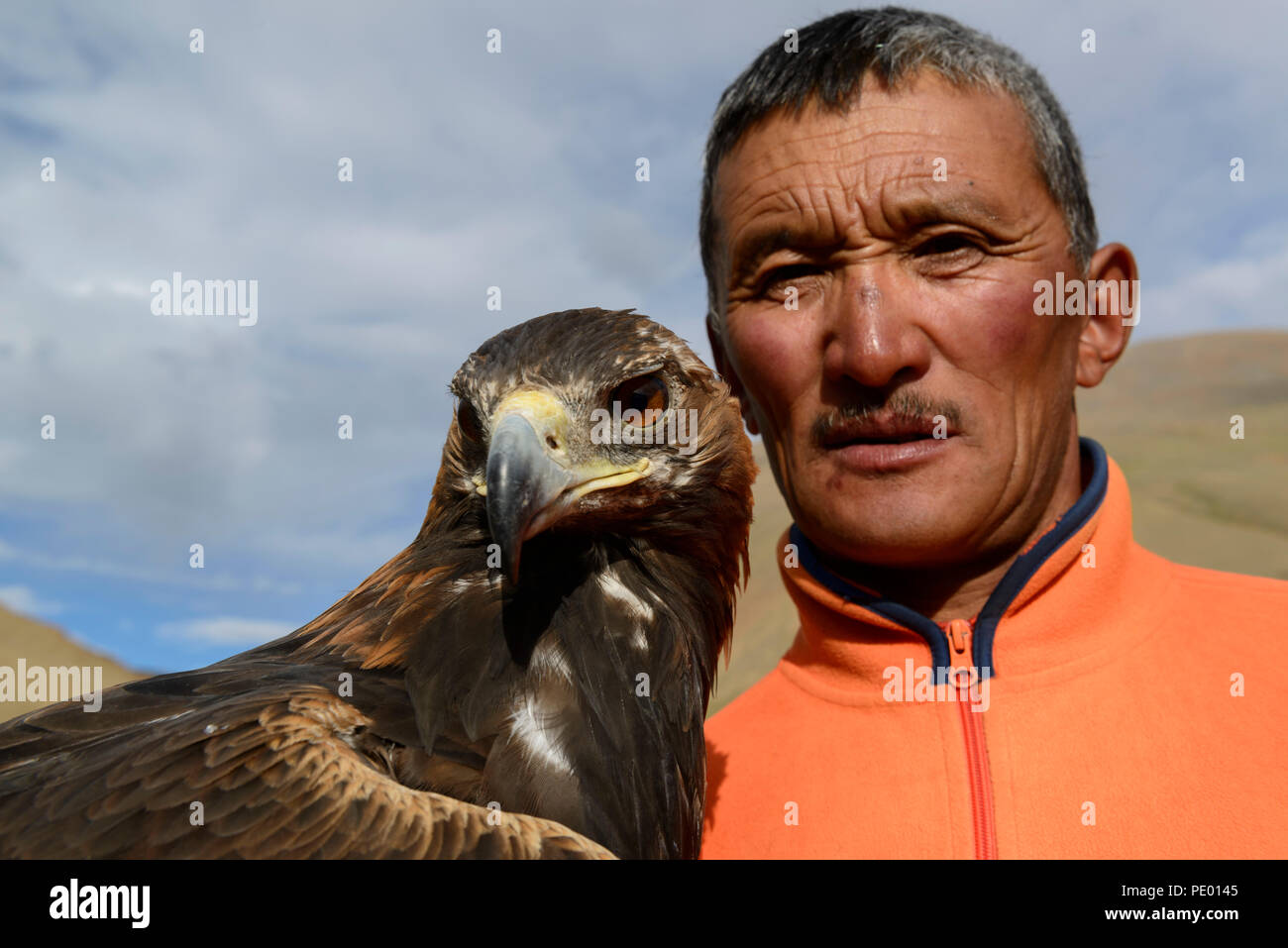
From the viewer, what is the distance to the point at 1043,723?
11.2 ft

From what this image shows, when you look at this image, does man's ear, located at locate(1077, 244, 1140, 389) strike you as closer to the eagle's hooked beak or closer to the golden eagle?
the golden eagle

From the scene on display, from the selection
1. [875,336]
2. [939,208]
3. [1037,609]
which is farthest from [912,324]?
[1037,609]

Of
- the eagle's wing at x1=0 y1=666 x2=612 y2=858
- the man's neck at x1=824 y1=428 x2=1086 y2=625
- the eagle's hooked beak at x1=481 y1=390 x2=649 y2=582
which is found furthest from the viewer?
the man's neck at x1=824 y1=428 x2=1086 y2=625

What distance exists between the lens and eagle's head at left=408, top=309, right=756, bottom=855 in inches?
106

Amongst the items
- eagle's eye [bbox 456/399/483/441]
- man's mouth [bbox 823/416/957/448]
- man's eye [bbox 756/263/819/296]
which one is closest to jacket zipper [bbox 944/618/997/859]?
man's mouth [bbox 823/416/957/448]

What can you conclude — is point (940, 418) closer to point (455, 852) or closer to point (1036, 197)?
point (1036, 197)

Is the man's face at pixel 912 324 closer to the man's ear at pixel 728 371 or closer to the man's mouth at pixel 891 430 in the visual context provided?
the man's mouth at pixel 891 430

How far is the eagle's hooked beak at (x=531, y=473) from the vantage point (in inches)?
104

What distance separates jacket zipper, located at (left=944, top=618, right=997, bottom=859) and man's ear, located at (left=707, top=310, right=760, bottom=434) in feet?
3.90

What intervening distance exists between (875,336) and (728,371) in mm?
980

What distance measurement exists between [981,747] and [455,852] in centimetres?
206

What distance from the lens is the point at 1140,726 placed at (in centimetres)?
337

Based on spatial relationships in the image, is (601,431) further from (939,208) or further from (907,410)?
(939,208)
